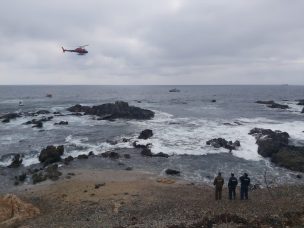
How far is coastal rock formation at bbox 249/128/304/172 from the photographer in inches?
1256

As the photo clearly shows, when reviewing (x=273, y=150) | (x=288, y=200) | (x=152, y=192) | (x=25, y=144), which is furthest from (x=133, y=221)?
(x=25, y=144)

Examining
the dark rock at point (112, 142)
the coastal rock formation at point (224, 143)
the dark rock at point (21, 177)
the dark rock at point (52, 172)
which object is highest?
the coastal rock formation at point (224, 143)

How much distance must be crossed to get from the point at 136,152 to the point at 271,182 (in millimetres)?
14912

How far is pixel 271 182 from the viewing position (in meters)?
27.5

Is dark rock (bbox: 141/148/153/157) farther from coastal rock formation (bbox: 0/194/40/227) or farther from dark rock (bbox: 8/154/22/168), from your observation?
coastal rock formation (bbox: 0/194/40/227)

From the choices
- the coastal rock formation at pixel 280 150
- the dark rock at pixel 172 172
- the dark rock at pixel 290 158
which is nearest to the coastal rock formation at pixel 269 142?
Result: the coastal rock formation at pixel 280 150

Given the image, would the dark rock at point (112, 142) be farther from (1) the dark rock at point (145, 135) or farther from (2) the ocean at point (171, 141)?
(1) the dark rock at point (145, 135)

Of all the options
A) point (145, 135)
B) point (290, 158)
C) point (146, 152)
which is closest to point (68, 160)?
point (146, 152)

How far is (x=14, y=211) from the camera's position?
2072cm

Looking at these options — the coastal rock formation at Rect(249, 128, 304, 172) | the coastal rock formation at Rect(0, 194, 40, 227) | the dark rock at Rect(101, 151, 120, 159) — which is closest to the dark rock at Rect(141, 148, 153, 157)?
the dark rock at Rect(101, 151, 120, 159)

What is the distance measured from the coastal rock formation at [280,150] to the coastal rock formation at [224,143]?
7.71ft

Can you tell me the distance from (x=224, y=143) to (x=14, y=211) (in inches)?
971

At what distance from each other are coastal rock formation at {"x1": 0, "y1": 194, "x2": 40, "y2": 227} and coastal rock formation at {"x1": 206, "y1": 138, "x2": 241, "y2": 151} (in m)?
22.6

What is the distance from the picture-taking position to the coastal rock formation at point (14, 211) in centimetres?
2000
